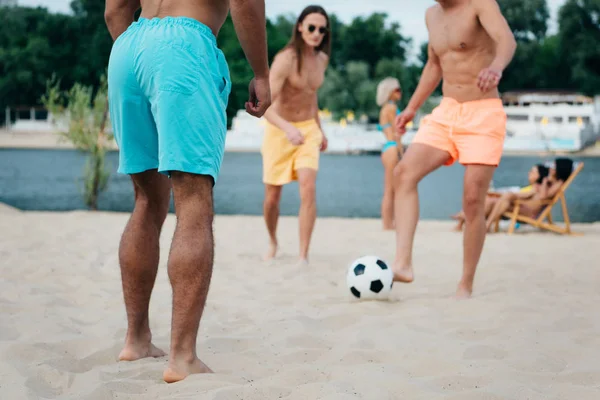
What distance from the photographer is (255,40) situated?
114 inches

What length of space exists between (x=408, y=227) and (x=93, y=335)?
2246 millimetres

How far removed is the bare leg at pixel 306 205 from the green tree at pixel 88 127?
6343 millimetres

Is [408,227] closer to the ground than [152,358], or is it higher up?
higher up

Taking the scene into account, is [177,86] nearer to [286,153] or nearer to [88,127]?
[286,153]

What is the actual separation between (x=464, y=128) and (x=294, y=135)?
1685mm

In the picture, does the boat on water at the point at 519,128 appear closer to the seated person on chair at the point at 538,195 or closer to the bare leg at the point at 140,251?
the seated person on chair at the point at 538,195

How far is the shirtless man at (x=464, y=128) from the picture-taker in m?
4.87

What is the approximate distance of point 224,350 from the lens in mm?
3533

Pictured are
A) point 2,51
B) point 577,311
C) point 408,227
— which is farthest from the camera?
point 2,51

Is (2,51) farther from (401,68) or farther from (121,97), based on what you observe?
(121,97)

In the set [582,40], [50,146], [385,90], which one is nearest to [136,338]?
[385,90]

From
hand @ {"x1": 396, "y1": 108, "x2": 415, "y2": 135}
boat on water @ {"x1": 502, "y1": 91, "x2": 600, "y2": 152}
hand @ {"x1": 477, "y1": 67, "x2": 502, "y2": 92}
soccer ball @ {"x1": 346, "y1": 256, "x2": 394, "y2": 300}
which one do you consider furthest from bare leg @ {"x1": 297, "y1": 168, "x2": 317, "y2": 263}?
boat on water @ {"x1": 502, "y1": 91, "x2": 600, "y2": 152}

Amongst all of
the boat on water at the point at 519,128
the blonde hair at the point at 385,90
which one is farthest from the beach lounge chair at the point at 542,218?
the boat on water at the point at 519,128

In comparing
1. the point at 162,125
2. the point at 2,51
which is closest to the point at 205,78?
the point at 162,125
